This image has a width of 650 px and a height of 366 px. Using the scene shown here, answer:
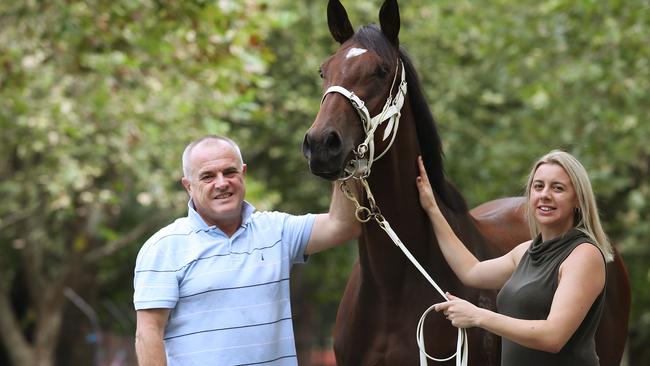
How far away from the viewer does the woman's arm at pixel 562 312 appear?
391 centimetres

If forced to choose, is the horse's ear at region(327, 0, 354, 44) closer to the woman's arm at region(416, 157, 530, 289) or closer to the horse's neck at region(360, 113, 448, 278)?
the horse's neck at region(360, 113, 448, 278)

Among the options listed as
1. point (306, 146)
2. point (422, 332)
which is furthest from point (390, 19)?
point (422, 332)

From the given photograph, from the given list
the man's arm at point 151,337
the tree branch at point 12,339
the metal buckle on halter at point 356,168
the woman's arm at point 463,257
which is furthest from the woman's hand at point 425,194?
the tree branch at point 12,339

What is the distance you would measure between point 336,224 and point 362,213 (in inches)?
5.7

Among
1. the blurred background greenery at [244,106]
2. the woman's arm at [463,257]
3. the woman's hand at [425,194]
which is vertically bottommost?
the woman's arm at [463,257]

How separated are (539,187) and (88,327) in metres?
18.3

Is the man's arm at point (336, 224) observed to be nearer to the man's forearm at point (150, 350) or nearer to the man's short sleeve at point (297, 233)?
the man's short sleeve at point (297, 233)

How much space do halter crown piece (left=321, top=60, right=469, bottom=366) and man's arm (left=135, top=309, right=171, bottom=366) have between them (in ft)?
3.09

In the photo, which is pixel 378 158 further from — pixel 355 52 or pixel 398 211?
pixel 355 52

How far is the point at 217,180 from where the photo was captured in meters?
4.44

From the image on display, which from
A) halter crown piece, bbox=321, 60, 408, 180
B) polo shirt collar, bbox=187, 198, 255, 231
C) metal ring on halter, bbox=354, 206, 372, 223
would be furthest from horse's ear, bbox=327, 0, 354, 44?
polo shirt collar, bbox=187, 198, 255, 231

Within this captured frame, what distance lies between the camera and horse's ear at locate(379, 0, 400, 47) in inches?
193

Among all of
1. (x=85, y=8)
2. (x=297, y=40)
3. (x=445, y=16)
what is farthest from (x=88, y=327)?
(x=85, y=8)

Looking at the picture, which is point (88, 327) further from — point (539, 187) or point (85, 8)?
point (539, 187)
